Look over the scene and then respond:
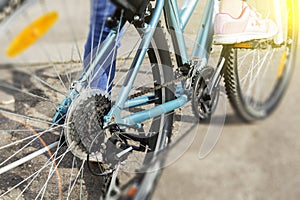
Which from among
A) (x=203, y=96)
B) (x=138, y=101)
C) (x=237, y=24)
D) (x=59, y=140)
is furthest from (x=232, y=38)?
(x=59, y=140)

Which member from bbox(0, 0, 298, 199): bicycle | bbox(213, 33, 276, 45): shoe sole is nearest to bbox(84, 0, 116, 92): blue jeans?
bbox(0, 0, 298, 199): bicycle

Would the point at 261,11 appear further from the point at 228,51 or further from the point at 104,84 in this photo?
the point at 104,84

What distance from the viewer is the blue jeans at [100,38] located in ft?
5.15

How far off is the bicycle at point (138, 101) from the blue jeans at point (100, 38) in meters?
0.03

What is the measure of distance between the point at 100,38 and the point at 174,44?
356 millimetres

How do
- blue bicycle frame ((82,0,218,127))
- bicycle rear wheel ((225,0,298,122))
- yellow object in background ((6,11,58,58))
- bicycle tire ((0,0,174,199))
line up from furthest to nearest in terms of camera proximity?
1. bicycle rear wheel ((225,0,298,122))
2. blue bicycle frame ((82,0,218,127))
3. bicycle tire ((0,0,174,199))
4. yellow object in background ((6,11,58,58))

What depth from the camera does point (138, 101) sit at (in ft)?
6.19

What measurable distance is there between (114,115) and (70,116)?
178 millimetres

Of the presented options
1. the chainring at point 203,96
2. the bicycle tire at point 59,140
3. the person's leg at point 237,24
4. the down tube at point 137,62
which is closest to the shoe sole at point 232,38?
the person's leg at point 237,24

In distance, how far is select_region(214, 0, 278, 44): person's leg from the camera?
6.56 ft

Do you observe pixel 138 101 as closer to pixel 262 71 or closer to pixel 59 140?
pixel 59 140

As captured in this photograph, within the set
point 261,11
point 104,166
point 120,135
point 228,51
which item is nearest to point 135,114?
point 120,135

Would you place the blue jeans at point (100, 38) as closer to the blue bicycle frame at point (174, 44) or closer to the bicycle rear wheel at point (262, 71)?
the blue bicycle frame at point (174, 44)

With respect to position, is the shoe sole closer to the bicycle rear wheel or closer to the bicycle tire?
the bicycle rear wheel
